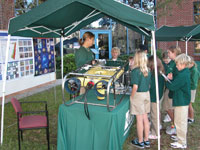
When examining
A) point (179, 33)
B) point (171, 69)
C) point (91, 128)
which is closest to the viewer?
point (91, 128)

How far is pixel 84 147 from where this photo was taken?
10.2ft

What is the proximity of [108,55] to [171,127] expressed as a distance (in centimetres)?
1045

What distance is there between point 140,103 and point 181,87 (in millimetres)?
706

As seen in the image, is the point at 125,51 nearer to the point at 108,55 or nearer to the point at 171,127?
the point at 108,55

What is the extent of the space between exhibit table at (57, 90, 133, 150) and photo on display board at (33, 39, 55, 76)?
223 inches

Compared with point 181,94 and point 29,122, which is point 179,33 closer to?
point 181,94

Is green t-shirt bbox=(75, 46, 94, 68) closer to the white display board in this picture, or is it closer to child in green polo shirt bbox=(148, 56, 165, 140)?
child in green polo shirt bbox=(148, 56, 165, 140)

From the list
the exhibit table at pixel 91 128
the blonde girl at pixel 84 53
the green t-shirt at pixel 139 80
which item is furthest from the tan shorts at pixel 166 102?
the blonde girl at pixel 84 53

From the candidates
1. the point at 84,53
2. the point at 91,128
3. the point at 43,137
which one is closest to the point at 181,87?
the point at 91,128

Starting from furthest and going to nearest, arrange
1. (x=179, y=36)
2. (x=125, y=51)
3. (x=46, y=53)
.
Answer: (x=125, y=51) → (x=46, y=53) → (x=179, y=36)

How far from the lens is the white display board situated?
6844 millimetres

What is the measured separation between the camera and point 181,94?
3.57 meters

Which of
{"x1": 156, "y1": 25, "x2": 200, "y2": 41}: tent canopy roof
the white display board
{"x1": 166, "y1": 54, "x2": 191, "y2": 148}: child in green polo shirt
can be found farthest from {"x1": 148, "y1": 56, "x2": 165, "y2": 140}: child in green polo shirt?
the white display board

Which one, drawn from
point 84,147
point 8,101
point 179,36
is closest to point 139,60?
point 84,147
